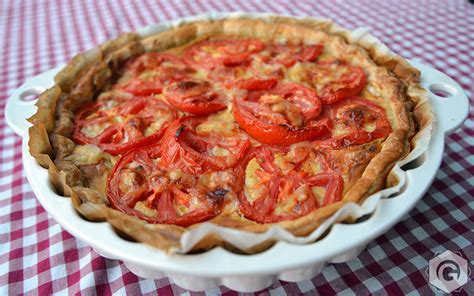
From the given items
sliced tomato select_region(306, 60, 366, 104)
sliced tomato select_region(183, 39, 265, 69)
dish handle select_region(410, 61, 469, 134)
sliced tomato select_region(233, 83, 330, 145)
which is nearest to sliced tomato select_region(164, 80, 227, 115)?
sliced tomato select_region(233, 83, 330, 145)

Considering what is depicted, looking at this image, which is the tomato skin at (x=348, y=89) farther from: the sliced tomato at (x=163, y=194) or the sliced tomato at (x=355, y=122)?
the sliced tomato at (x=163, y=194)

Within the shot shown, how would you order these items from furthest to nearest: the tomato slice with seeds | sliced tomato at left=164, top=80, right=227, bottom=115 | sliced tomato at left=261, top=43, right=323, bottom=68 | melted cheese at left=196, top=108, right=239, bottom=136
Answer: sliced tomato at left=261, top=43, right=323, bottom=68 → the tomato slice with seeds → sliced tomato at left=164, top=80, right=227, bottom=115 → melted cheese at left=196, top=108, right=239, bottom=136

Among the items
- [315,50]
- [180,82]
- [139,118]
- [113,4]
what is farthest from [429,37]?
[113,4]

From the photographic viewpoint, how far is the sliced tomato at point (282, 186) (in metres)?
1.75

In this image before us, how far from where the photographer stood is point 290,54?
2.70 metres

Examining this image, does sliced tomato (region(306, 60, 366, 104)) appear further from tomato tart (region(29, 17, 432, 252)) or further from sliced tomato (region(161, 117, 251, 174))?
sliced tomato (region(161, 117, 251, 174))

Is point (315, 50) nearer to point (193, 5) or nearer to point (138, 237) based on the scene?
point (138, 237)

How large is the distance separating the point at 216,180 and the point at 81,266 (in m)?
0.71

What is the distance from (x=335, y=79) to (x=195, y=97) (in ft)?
2.54

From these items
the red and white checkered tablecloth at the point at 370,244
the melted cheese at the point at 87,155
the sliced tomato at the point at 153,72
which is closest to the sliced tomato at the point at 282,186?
the red and white checkered tablecloth at the point at 370,244

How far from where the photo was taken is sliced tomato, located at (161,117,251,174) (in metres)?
1.92

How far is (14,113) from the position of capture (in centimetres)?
217

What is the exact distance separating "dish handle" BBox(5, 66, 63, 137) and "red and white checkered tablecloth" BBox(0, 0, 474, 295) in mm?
445

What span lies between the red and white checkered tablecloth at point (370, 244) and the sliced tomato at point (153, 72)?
0.80 meters
